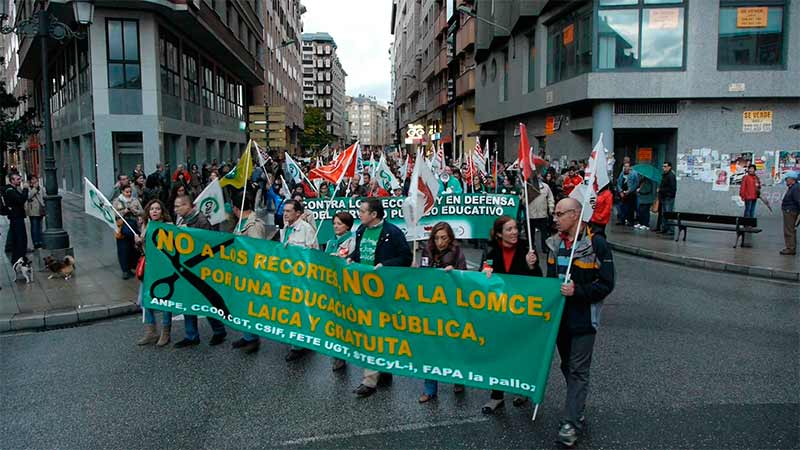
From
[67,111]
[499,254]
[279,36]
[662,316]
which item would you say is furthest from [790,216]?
[279,36]

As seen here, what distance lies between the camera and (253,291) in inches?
241

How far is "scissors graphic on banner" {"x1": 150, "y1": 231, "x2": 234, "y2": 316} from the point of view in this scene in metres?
6.40

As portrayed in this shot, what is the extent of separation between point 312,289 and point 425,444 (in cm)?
183

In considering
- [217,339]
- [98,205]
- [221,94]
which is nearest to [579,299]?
[217,339]

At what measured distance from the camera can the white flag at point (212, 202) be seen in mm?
7883

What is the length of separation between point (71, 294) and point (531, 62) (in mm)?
24109

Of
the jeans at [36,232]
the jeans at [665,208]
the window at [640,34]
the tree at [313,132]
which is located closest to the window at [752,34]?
the window at [640,34]

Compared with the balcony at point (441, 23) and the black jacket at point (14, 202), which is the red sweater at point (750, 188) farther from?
the balcony at point (441, 23)

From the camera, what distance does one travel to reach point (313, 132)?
78625mm

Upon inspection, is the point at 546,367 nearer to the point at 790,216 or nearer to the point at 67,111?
the point at 790,216

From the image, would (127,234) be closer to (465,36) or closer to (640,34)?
(640,34)

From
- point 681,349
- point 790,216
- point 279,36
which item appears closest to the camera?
point 681,349

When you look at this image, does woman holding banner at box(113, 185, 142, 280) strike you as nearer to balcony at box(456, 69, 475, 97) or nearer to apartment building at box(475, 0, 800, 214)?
apartment building at box(475, 0, 800, 214)

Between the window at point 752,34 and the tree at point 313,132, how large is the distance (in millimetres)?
58391
